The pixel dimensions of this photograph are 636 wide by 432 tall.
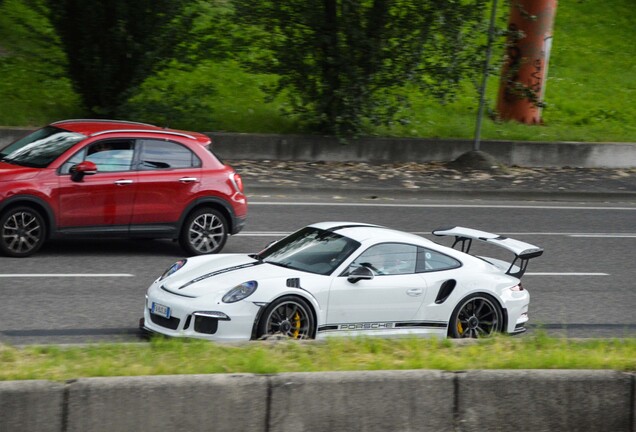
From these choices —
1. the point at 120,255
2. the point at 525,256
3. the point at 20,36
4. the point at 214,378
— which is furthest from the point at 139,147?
the point at 20,36

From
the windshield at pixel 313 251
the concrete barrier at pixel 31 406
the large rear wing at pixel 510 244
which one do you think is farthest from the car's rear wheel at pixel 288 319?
the concrete barrier at pixel 31 406

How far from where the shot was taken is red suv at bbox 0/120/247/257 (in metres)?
12.2

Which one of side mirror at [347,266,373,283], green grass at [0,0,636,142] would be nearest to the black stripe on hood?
side mirror at [347,266,373,283]

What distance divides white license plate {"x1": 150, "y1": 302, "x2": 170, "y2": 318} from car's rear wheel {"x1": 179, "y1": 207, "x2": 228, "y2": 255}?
13.4 ft

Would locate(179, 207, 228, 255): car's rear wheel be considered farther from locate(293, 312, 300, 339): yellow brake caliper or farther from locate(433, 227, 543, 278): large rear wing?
locate(293, 312, 300, 339): yellow brake caliper

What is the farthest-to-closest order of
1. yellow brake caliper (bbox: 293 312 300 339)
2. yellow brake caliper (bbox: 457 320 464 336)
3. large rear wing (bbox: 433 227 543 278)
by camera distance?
large rear wing (bbox: 433 227 543 278) < yellow brake caliper (bbox: 457 320 464 336) < yellow brake caliper (bbox: 293 312 300 339)

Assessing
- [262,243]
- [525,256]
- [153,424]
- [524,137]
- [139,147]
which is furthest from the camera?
[524,137]

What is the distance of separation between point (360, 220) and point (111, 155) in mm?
4914

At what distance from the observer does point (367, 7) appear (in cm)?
2117

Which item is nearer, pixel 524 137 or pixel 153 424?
pixel 153 424

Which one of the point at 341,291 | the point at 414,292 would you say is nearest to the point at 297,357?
the point at 341,291

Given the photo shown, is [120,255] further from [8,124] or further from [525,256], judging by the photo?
[8,124]

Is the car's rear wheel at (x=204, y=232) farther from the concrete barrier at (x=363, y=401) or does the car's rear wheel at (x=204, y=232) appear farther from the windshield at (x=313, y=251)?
the concrete barrier at (x=363, y=401)

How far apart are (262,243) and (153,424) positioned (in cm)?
865
